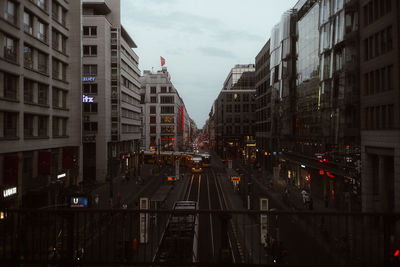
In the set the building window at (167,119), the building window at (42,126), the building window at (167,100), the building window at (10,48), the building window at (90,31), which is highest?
the building window at (90,31)

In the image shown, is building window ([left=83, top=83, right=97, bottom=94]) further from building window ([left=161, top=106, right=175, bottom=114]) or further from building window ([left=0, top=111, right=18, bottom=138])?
building window ([left=161, top=106, right=175, bottom=114])

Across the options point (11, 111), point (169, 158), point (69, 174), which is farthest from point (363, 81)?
point (169, 158)

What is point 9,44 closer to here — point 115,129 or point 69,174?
point 69,174

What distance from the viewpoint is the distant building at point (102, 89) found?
180 ft

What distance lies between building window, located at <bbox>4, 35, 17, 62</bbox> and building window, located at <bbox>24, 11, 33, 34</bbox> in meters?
2.46

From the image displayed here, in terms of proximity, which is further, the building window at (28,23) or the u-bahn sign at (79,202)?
the building window at (28,23)

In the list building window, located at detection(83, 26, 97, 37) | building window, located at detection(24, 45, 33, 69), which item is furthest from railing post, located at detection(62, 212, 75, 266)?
building window, located at detection(83, 26, 97, 37)

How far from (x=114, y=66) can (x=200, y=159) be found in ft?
86.0

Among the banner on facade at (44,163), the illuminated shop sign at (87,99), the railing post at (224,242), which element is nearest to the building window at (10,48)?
the banner on facade at (44,163)

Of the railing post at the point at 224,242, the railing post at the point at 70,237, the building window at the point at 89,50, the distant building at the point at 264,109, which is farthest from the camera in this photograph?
the distant building at the point at 264,109

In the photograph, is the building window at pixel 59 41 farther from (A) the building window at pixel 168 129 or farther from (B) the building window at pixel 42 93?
(A) the building window at pixel 168 129

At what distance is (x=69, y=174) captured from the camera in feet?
130

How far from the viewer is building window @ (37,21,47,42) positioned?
32.3m

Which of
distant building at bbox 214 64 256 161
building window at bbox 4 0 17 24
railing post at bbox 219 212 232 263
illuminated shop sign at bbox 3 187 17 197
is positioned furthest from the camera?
distant building at bbox 214 64 256 161
